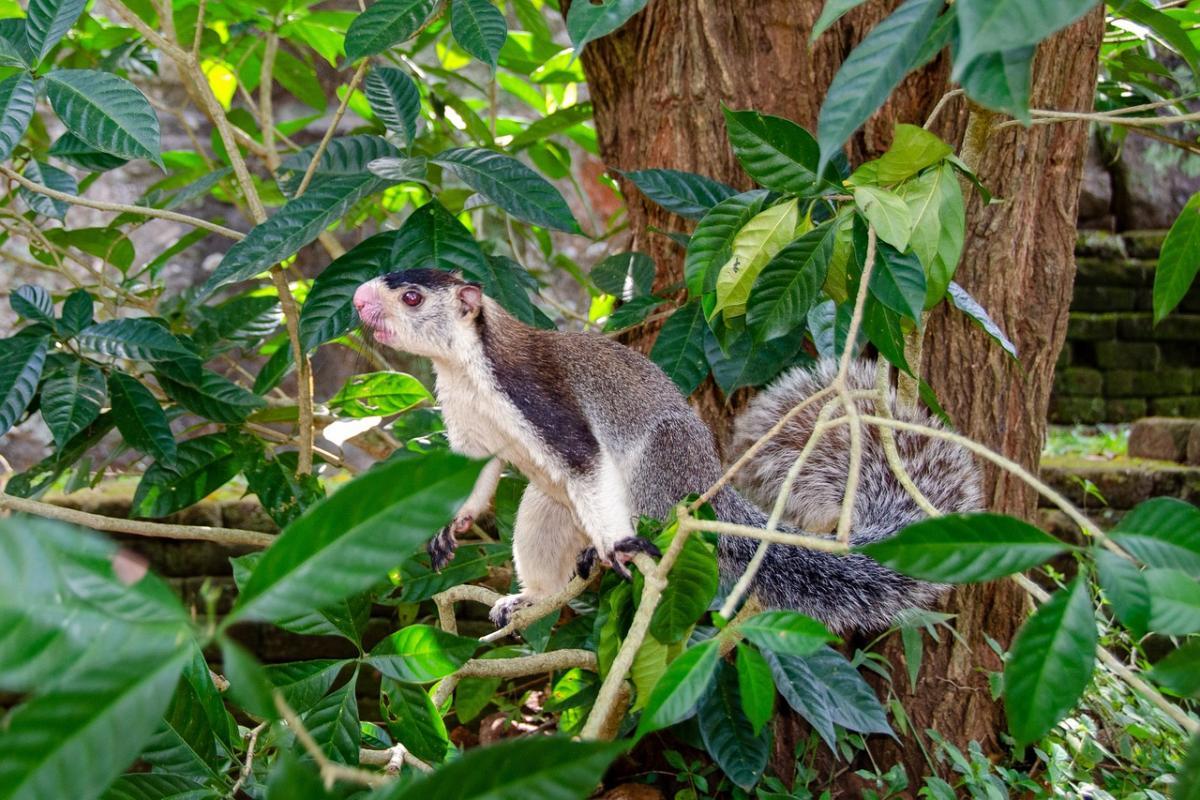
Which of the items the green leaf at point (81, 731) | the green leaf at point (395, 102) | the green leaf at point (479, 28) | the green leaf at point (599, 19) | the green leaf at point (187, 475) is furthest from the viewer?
the green leaf at point (187, 475)

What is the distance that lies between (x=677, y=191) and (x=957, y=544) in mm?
1025

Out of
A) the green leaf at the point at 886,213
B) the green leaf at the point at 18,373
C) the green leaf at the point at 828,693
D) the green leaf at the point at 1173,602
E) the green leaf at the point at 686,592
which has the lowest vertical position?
the green leaf at the point at 828,693

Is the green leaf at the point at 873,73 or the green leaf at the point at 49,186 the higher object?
the green leaf at the point at 873,73

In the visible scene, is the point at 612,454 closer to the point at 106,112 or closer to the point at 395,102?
the point at 395,102

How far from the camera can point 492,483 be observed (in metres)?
1.60

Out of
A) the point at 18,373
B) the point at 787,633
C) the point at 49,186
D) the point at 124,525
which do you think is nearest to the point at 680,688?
the point at 787,633

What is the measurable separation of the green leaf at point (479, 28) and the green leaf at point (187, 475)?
920 mm

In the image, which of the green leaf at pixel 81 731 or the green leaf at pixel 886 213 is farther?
the green leaf at pixel 886 213

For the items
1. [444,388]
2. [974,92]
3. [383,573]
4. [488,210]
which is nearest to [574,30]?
[974,92]

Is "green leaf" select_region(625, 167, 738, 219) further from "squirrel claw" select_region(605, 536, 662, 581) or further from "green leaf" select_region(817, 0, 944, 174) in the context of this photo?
"green leaf" select_region(817, 0, 944, 174)

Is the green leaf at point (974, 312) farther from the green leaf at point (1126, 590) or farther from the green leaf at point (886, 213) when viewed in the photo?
the green leaf at point (1126, 590)

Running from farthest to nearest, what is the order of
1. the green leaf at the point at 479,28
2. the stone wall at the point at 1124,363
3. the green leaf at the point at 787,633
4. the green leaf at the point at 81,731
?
the stone wall at the point at 1124,363 → the green leaf at the point at 479,28 → the green leaf at the point at 787,633 → the green leaf at the point at 81,731

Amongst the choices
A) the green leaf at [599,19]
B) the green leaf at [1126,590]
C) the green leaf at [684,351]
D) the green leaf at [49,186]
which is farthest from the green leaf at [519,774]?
the green leaf at [49,186]

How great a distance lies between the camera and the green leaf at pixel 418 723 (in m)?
1.21
